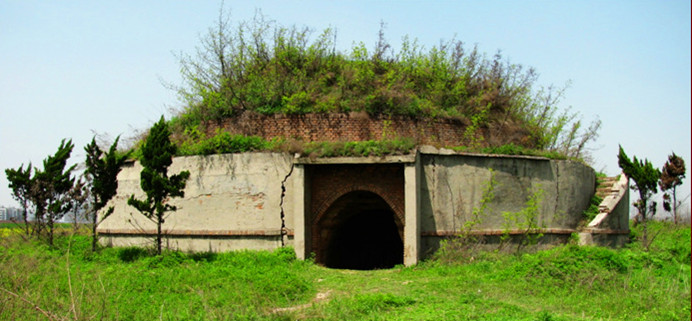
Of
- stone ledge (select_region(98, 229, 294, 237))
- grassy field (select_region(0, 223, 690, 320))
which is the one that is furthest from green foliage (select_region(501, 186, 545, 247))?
stone ledge (select_region(98, 229, 294, 237))

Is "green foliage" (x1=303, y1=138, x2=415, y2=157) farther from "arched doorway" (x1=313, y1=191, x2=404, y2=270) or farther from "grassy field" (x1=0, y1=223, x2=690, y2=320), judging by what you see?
"grassy field" (x1=0, y1=223, x2=690, y2=320)

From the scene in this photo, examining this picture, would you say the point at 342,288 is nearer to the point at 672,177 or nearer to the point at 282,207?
the point at 282,207

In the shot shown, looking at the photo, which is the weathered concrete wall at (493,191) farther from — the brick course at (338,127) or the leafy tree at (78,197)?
the leafy tree at (78,197)

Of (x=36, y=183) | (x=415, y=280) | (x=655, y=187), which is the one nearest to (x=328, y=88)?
(x=415, y=280)

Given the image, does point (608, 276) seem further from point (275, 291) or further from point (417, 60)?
point (417, 60)

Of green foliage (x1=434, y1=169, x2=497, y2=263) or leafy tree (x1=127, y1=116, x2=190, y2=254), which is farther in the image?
leafy tree (x1=127, y1=116, x2=190, y2=254)

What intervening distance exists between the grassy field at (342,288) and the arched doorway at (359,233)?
4.48 ft

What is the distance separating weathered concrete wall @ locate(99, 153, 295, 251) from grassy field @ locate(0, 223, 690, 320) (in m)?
0.66

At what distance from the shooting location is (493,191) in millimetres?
13250

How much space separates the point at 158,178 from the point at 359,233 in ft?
22.3

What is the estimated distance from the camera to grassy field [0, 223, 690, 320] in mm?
7891

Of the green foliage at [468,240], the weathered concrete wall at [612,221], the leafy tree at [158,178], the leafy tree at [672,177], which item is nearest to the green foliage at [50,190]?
the leafy tree at [158,178]

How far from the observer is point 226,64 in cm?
1620

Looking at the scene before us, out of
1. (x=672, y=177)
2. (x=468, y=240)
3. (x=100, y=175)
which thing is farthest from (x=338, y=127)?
(x=672, y=177)
